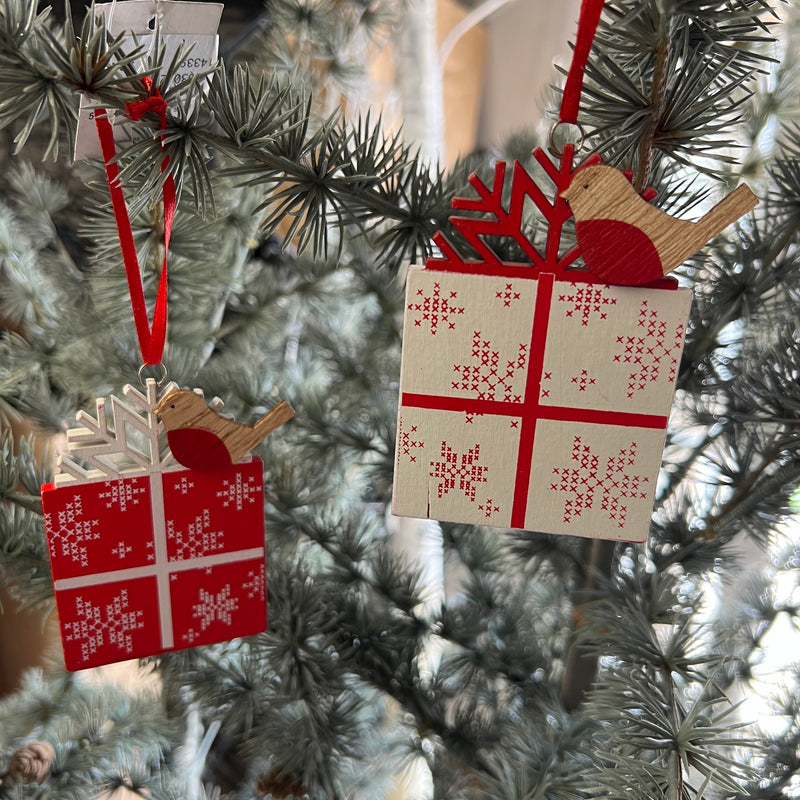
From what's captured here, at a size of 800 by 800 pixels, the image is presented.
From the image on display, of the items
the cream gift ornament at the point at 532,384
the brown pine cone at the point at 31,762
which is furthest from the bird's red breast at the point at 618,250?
the brown pine cone at the point at 31,762

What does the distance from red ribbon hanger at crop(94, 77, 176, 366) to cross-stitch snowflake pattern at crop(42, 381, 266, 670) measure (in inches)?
1.2

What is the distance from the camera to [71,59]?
0.36 meters

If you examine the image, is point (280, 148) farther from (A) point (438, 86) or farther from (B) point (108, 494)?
(A) point (438, 86)

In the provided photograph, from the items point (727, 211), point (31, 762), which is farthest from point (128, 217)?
point (31, 762)

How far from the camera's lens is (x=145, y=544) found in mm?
510

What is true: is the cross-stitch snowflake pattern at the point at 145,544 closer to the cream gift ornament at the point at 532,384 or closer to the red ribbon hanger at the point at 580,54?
the cream gift ornament at the point at 532,384

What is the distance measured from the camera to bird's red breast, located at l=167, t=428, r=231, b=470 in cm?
48

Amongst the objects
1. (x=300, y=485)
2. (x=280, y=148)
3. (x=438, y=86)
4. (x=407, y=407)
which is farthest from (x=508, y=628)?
(x=438, y=86)

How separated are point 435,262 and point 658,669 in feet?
0.97

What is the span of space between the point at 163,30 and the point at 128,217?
11 cm

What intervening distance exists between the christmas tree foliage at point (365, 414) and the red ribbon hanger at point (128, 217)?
1 cm

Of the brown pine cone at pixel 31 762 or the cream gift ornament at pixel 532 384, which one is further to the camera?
the brown pine cone at pixel 31 762

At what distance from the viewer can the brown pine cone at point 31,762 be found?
773 mm

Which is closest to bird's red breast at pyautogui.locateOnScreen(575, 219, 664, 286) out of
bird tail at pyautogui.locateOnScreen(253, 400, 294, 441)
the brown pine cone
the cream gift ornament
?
the cream gift ornament
